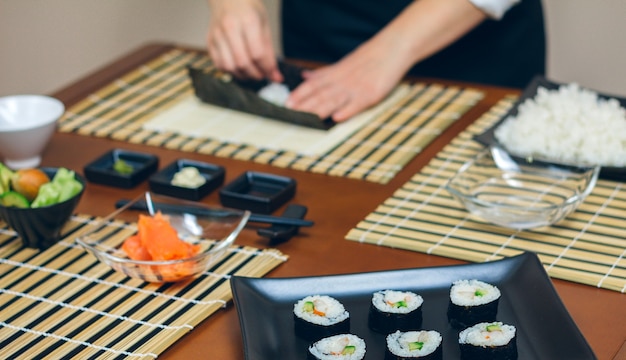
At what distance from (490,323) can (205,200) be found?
697 mm

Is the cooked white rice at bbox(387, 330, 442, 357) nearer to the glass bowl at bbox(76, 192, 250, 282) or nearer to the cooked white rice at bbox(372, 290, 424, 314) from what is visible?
the cooked white rice at bbox(372, 290, 424, 314)

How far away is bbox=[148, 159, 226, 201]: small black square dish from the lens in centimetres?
171

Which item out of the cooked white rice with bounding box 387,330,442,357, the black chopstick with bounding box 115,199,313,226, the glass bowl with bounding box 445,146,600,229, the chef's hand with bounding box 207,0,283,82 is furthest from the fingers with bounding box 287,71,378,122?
the cooked white rice with bounding box 387,330,442,357

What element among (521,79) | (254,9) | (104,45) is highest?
(254,9)

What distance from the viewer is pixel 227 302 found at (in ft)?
4.52

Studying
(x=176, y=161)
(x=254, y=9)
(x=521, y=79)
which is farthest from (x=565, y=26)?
(x=176, y=161)

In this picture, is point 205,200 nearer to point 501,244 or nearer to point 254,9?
point 501,244

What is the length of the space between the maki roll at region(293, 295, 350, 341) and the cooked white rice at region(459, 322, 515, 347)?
6.4 inches

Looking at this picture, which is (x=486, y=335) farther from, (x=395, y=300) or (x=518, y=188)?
(x=518, y=188)

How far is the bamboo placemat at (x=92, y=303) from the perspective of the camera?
50.1 inches

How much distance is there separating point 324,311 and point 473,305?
21 centimetres

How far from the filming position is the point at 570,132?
1.73 meters

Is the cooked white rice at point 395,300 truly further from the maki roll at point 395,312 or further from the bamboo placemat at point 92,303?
the bamboo placemat at point 92,303

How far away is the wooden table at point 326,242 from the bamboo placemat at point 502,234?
0.02 m
